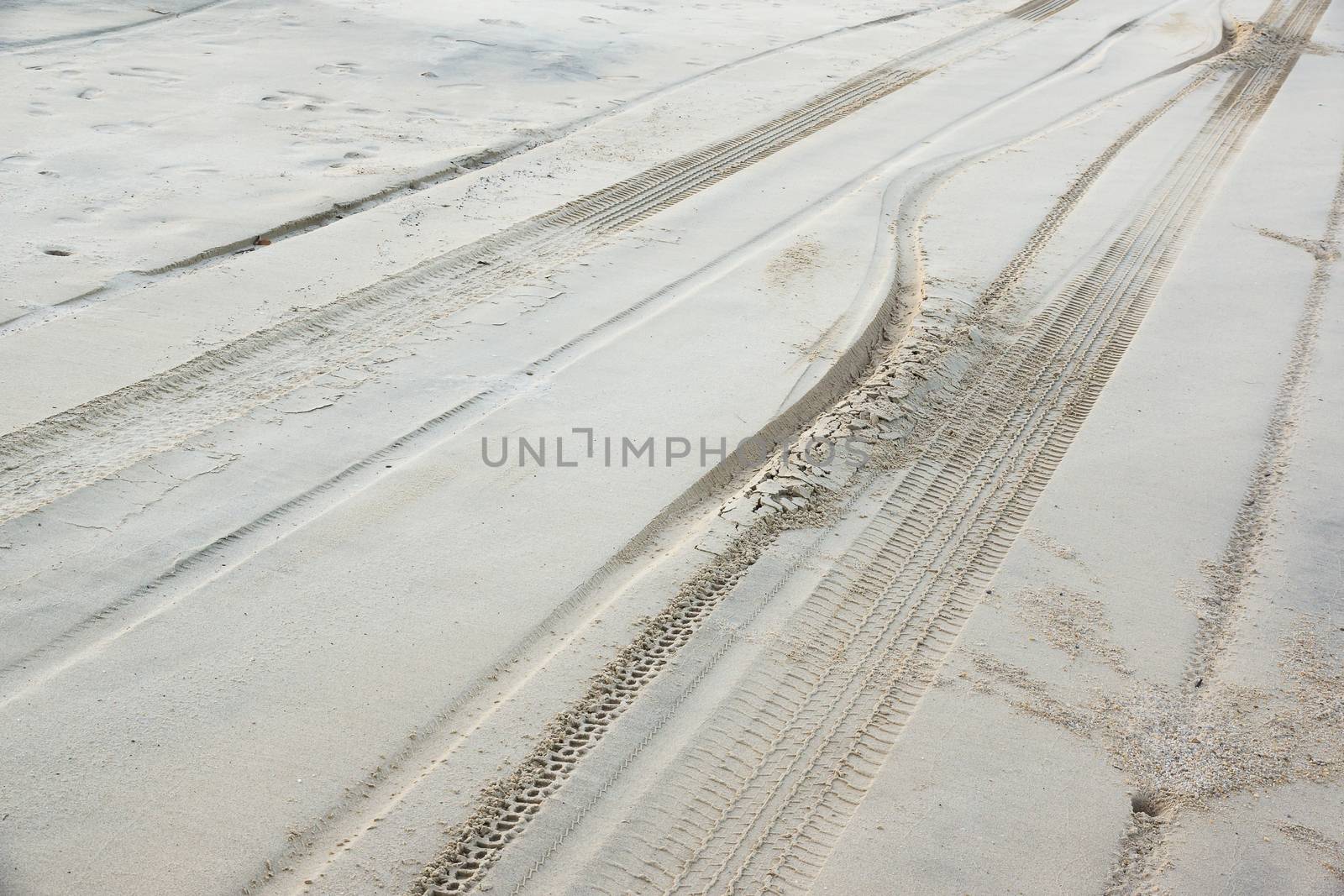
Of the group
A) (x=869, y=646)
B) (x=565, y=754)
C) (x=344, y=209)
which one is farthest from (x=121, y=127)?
(x=869, y=646)

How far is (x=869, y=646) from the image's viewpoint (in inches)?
160

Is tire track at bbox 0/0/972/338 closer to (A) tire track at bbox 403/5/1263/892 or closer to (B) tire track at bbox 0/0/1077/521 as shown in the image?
(B) tire track at bbox 0/0/1077/521

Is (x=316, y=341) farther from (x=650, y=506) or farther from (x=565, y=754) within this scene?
(x=565, y=754)

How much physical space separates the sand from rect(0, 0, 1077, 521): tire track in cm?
3

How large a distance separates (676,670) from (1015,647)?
1270mm

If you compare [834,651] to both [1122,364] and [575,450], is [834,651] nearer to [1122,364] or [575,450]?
[575,450]

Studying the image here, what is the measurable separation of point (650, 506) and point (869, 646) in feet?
3.81

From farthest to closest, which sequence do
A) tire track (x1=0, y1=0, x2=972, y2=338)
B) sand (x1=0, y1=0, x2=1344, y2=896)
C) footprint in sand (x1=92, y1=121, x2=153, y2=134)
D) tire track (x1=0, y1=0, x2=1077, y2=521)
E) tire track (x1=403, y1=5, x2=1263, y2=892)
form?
footprint in sand (x1=92, y1=121, x2=153, y2=134) < tire track (x1=0, y1=0, x2=972, y2=338) < tire track (x1=0, y1=0, x2=1077, y2=521) < sand (x1=0, y1=0, x2=1344, y2=896) < tire track (x1=403, y1=5, x2=1263, y2=892)

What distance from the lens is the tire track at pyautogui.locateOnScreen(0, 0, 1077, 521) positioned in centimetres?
475

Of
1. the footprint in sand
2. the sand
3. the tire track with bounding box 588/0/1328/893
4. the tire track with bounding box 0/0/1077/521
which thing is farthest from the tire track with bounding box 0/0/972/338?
the tire track with bounding box 588/0/1328/893

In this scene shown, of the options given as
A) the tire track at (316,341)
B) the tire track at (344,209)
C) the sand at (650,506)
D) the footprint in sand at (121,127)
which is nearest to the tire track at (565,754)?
the sand at (650,506)

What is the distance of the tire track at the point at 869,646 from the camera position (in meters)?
3.26

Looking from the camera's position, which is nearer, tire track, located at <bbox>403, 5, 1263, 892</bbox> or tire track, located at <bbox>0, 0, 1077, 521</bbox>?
tire track, located at <bbox>403, 5, 1263, 892</bbox>

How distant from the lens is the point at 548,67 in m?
10.7
